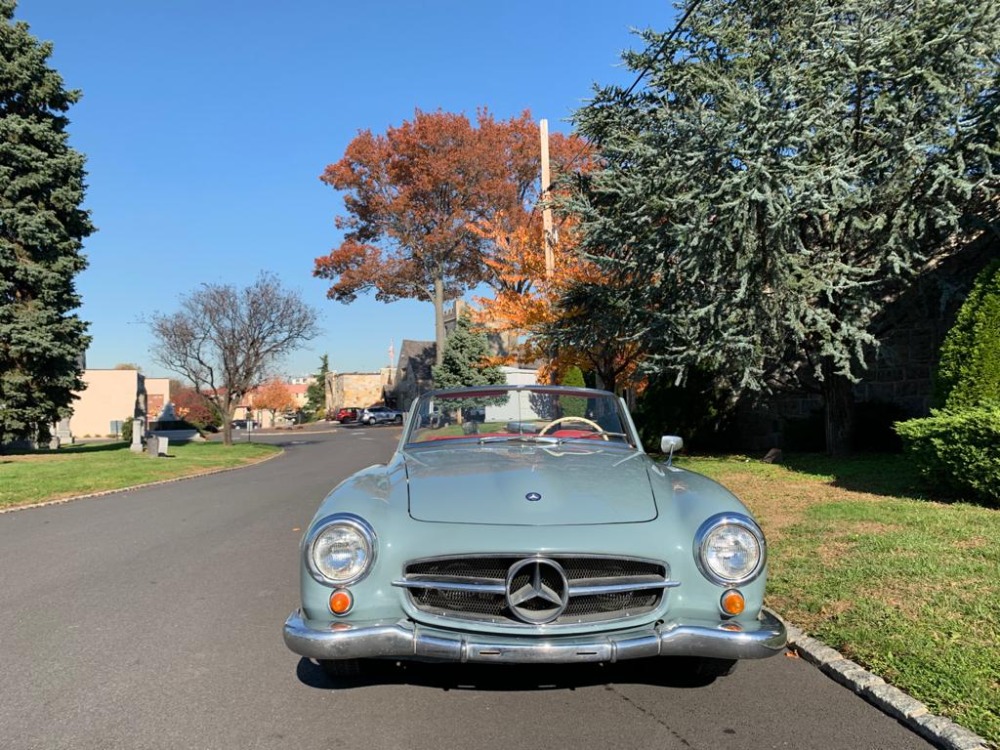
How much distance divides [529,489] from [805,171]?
8272 millimetres

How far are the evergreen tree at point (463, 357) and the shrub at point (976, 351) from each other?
93.5ft

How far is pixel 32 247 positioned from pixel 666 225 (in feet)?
63.6

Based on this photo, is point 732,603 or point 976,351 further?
point 976,351

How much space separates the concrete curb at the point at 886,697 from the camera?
296cm

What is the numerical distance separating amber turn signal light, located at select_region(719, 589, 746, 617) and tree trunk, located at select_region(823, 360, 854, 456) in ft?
33.0

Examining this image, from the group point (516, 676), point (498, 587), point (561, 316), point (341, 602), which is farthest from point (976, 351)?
point (561, 316)

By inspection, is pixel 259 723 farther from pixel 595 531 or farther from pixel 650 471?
pixel 650 471

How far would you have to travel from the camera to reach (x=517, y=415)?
5371mm

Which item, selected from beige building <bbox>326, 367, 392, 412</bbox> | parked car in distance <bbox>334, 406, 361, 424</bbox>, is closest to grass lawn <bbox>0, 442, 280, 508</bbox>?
parked car in distance <bbox>334, 406, 361, 424</bbox>

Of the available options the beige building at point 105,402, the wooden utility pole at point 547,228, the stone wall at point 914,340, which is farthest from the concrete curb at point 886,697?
the beige building at point 105,402

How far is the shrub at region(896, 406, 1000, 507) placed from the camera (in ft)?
23.5

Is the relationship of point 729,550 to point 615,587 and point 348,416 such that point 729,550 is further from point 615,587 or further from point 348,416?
point 348,416

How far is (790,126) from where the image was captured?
31.5 ft

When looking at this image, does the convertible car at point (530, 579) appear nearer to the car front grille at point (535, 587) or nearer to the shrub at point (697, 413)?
the car front grille at point (535, 587)
